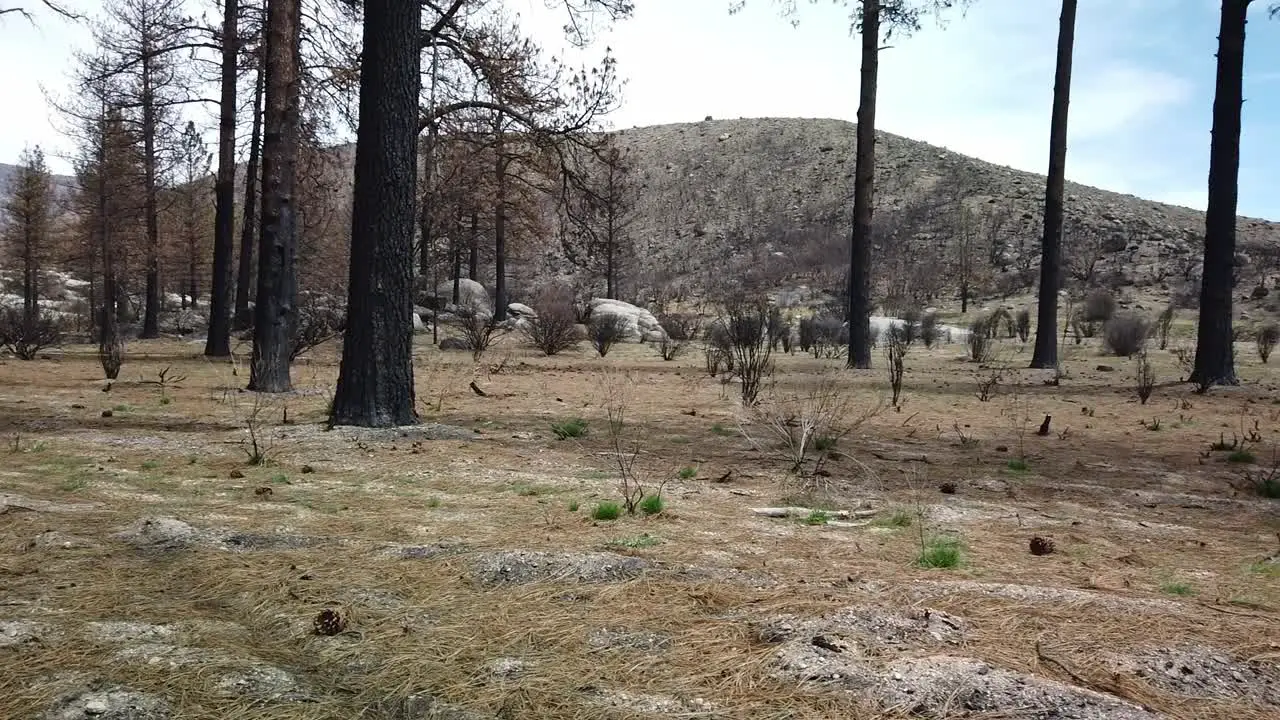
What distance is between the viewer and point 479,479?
453cm

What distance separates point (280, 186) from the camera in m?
8.34

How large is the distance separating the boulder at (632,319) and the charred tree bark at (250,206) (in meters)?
8.90

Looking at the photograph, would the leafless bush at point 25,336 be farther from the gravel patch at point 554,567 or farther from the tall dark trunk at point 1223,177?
the tall dark trunk at point 1223,177

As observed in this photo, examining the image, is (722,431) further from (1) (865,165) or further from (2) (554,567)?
(1) (865,165)

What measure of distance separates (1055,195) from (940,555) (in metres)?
12.7

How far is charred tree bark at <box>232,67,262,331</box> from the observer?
14.0 metres

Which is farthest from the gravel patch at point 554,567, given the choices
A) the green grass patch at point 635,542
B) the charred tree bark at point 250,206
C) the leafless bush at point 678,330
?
the leafless bush at point 678,330

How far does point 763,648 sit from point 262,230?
857 cm

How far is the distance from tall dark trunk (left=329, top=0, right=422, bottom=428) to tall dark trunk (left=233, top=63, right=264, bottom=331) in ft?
22.9

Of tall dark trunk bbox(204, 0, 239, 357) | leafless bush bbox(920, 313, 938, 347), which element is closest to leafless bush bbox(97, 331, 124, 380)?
tall dark trunk bbox(204, 0, 239, 357)

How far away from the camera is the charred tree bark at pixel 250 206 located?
14.0 metres

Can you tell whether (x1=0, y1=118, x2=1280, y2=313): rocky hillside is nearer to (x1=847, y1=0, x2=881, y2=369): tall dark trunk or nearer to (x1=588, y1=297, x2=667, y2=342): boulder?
(x1=588, y1=297, x2=667, y2=342): boulder

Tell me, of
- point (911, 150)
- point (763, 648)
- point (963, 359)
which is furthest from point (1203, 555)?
point (911, 150)

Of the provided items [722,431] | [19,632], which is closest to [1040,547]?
[19,632]
